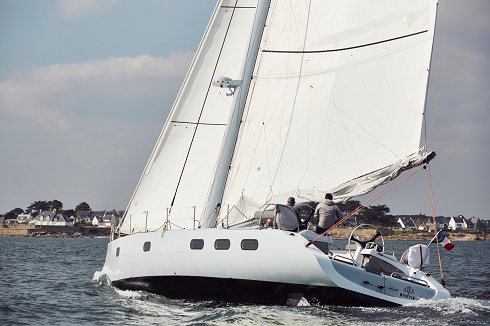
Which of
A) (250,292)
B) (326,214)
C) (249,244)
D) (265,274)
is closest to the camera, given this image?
(265,274)

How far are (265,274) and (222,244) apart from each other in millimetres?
1276

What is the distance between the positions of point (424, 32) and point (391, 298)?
7266 millimetres

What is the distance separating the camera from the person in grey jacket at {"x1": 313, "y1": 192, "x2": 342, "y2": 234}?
20828mm

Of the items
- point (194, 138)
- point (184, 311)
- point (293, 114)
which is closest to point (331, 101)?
point (293, 114)

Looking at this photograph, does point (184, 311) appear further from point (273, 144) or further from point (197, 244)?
point (273, 144)

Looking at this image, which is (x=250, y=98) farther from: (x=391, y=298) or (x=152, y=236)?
(x=391, y=298)

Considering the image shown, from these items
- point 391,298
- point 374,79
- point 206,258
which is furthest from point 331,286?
point 374,79

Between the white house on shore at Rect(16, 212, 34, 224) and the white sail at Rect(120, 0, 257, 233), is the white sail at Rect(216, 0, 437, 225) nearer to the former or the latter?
the white sail at Rect(120, 0, 257, 233)

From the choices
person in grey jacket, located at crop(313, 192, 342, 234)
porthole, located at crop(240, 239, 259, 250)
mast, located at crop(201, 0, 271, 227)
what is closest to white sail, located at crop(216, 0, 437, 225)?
mast, located at crop(201, 0, 271, 227)

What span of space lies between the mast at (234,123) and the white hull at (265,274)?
177 cm

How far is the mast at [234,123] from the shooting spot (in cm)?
2227

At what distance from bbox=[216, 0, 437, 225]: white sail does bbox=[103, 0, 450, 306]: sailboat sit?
31 mm

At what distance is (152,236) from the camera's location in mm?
21266

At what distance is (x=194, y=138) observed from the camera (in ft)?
79.8
